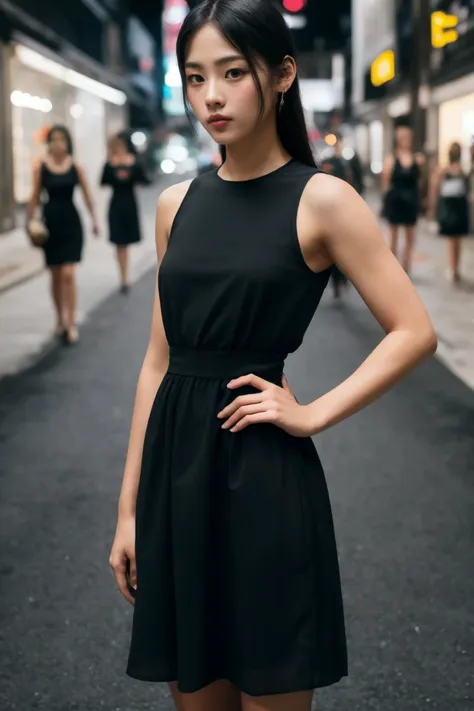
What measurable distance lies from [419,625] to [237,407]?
7.72 ft

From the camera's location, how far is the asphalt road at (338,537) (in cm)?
361

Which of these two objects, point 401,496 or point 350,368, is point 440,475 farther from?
point 350,368

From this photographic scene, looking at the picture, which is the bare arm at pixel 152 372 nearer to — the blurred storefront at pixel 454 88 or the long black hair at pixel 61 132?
the long black hair at pixel 61 132

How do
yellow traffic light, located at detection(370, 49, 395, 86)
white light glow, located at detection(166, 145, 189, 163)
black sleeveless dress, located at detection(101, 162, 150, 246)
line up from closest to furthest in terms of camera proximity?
black sleeveless dress, located at detection(101, 162, 150, 246) → yellow traffic light, located at detection(370, 49, 395, 86) → white light glow, located at detection(166, 145, 189, 163)

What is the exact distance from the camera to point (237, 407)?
1960mm

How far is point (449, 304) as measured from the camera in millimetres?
A: 12945

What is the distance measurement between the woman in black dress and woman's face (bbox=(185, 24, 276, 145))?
461 inches

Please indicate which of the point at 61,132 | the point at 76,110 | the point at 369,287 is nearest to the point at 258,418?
the point at 369,287

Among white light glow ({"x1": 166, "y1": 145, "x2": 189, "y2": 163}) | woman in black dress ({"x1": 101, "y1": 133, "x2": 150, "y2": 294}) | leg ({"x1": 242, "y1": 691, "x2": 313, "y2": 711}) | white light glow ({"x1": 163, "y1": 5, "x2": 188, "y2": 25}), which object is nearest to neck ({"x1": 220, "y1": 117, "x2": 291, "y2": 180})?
leg ({"x1": 242, "y1": 691, "x2": 313, "y2": 711})

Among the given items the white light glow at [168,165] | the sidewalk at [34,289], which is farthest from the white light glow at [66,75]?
the white light glow at [168,165]

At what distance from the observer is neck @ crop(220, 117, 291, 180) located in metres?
2.02

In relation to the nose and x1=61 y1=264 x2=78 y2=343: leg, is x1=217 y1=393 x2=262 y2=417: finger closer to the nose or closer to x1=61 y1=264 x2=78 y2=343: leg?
the nose

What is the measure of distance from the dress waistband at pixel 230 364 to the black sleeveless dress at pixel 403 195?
529 inches

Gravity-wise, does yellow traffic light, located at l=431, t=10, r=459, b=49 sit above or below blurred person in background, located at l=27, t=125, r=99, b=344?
above
